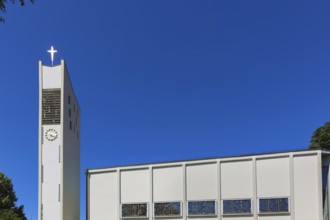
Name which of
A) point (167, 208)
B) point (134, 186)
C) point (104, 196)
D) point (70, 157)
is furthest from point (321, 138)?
point (70, 157)

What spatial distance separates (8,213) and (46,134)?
9980 mm

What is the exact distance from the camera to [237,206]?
2017cm

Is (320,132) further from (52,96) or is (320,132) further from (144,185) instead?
(52,96)

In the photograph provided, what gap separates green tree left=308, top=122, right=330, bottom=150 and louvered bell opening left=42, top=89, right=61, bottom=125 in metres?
21.6

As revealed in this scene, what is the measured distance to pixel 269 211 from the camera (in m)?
19.4

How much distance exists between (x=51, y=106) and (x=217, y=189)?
37.6 feet

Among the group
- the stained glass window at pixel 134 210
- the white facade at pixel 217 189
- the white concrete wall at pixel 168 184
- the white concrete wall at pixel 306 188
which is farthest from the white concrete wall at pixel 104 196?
the white concrete wall at pixel 306 188

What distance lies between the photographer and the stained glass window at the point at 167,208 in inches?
851

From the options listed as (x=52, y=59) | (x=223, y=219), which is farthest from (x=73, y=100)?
(x=223, y=219)

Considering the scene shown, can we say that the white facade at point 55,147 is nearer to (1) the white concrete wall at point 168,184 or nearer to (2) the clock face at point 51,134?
(2) the clock face at point 51,134

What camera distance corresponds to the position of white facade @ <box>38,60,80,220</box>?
22609mm

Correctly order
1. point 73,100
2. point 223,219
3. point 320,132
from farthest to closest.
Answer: point 320,132 < point 73,100 < point 223,219

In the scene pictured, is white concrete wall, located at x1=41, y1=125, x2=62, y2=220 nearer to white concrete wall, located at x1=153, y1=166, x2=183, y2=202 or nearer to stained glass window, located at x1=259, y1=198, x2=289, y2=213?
white concrete wall, located at x1=153, y1=166, x2=183, y2=202

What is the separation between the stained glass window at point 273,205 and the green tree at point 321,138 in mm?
14684
